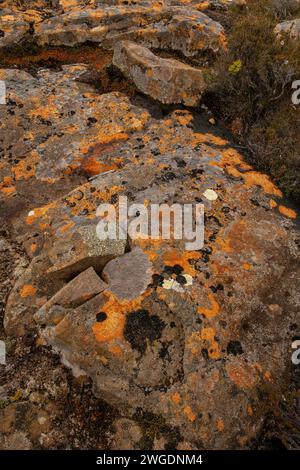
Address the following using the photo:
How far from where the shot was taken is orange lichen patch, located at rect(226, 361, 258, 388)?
11.6ft

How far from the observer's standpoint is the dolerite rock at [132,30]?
8.27 meters

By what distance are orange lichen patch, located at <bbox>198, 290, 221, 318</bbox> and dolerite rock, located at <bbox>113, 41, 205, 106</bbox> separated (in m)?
4.00

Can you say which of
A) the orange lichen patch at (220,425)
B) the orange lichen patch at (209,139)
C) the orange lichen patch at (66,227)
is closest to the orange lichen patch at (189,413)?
the orange lichen patch at (220,425)

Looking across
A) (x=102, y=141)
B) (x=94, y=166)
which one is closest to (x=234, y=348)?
(x=94, y=166)

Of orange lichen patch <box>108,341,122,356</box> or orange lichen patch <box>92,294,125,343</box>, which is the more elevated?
orange lichen patch <box>92,294,125,343</box>

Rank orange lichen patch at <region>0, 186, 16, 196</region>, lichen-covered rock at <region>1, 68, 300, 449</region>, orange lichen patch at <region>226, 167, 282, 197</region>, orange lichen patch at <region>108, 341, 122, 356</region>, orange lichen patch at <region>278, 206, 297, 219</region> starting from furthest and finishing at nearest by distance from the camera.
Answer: orange lichen patch at <region>0, 186, 16, 196</region>
orange lichen patch at <region>226, 167, 282, 197</region>
orange lichen patch at <region>278, 206, 297, 219</region>
orange lichen patch at <region>108, 341, 122, 356</region>
lichen-covered rock at <region>1, 68, 300, 449</region>

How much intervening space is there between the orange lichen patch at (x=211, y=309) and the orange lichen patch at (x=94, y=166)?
2667 millimetres

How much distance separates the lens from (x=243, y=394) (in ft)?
11.5

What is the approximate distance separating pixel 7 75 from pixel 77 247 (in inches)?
186

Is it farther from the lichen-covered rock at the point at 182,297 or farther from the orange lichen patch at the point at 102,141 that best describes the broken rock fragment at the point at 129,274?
the orange lichen patch at the point at 102,141

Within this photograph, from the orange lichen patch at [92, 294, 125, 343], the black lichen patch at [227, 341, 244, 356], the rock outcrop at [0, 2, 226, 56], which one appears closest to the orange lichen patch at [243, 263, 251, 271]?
the black lichen patch at [227, 341, 244, 356]

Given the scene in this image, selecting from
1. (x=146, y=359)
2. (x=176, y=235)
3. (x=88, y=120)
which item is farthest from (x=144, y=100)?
(x=146, y=359)

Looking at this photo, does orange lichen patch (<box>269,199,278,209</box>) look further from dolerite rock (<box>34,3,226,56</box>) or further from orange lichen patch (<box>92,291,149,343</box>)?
dolerite rock (<box>34,3,226,56</box>)

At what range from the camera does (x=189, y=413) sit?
3375 millimetres
